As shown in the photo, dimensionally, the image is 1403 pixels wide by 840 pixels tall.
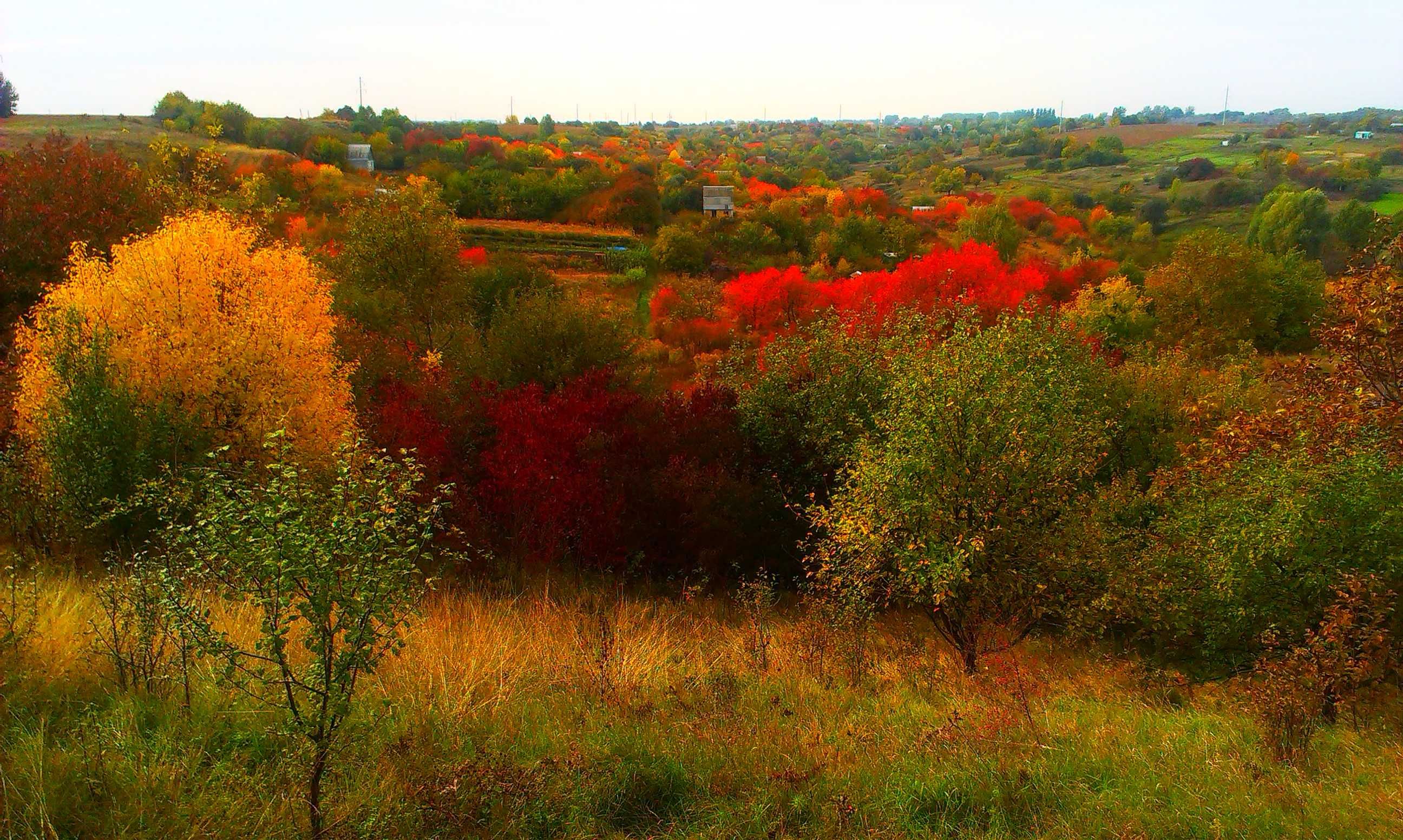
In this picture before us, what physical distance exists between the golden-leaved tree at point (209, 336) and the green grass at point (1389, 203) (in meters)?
97.6

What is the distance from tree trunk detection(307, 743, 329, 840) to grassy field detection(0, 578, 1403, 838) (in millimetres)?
74

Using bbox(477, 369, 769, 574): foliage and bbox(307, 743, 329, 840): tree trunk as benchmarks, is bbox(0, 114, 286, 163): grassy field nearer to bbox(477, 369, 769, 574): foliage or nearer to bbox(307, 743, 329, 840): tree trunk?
bbox(477, 369, 769, 574): foliage

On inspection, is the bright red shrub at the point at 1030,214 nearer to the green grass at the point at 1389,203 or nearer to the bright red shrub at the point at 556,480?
the green grass at the point at 1389,203

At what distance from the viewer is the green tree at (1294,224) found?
65438 mm

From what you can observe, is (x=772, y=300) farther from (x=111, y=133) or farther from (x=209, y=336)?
(x=111, y=133)

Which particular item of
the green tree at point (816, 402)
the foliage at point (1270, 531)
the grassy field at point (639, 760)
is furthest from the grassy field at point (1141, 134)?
the grassy field at point (639, 760)

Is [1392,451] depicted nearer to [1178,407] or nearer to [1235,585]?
[1235,585]

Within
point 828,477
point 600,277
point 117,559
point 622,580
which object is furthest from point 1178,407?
point 600,277

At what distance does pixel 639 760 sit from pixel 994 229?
243 feet

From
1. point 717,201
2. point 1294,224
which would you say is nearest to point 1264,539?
point 717,201

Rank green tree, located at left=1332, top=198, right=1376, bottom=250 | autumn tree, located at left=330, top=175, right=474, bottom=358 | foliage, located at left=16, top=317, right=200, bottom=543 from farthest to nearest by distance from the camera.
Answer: green tree, located at left=1332, top=198, right=1376, bottom=250
autumn tree, located at left=330, top=175, right=474, bottom=358
foliage, located at left=16, top=317, right=200, bottom=543

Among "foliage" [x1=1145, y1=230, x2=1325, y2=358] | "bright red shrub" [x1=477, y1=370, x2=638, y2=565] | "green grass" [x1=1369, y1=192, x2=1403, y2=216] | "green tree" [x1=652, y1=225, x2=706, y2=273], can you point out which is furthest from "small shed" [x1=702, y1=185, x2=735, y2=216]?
"green grass" [x1=1369, y1=192, x2=1403, y2=216]

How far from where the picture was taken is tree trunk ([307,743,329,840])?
4387mm

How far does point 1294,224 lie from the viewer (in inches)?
2640
